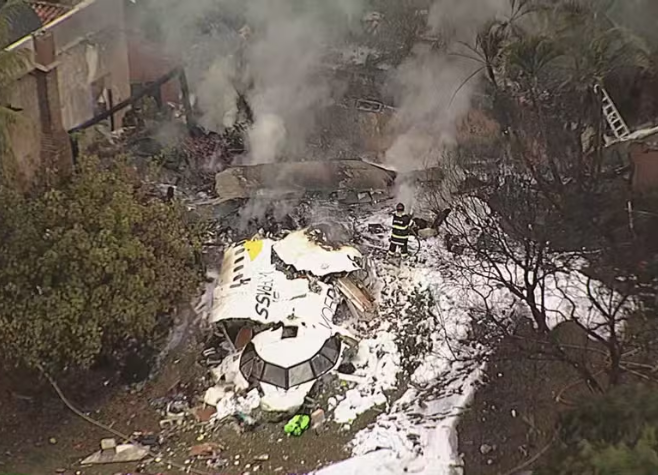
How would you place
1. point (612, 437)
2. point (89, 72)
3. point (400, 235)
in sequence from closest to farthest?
1. point (612, 437)
2. point (400, 235)
3. point (89, 72)

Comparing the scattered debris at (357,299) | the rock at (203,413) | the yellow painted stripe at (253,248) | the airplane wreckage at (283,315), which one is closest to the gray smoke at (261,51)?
the airplane wreckage at (283,315)

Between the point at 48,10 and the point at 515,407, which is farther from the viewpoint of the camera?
the point at 48,10

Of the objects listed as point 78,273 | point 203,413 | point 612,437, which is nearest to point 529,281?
point 203,413

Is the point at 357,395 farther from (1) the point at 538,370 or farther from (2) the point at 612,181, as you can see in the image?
(2) the point at 612,181

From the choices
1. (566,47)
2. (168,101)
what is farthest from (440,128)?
(168,101)

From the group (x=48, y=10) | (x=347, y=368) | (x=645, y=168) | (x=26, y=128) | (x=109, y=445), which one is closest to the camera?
(x=109, y=445)

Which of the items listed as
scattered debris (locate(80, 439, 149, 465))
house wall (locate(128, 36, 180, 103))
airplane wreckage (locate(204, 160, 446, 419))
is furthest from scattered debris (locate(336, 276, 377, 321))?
house wall (locate(128, 36, 180, 103))

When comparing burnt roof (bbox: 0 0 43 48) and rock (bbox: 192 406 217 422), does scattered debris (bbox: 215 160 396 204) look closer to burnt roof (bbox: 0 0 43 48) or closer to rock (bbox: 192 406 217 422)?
burnt roof (bbox: 0 0 43 48)

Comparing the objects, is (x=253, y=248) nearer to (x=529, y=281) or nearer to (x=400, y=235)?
(x=400, y=235)
